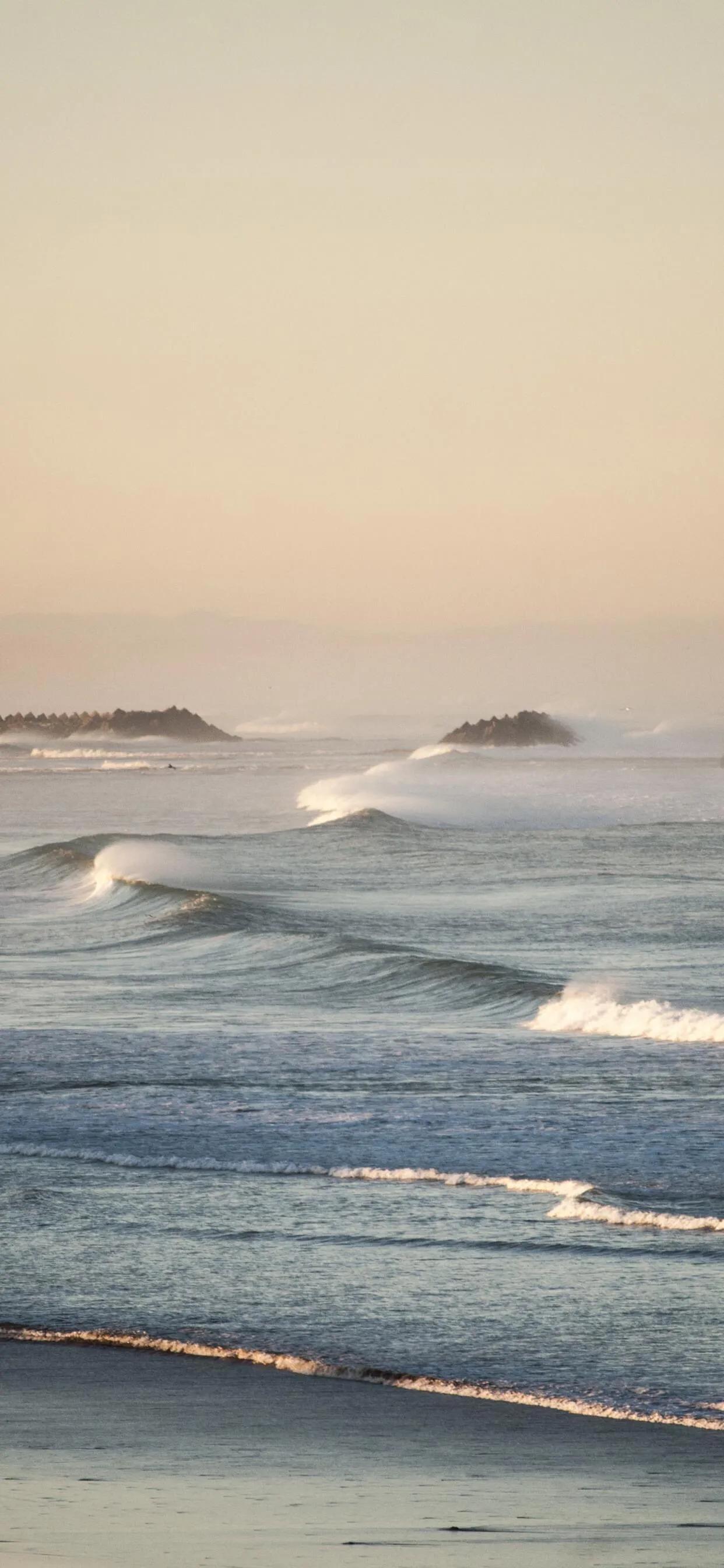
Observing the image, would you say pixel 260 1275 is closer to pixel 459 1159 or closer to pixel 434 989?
pixel 459 1159

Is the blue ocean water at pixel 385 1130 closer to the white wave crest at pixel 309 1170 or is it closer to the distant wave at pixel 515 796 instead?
the white wave crest at pixel 309 1170

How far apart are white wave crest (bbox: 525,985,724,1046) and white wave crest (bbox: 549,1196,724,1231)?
6.81m

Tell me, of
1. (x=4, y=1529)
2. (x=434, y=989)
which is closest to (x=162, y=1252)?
(x=4, y=1529)

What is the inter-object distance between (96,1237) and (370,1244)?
Answer: 155 cm

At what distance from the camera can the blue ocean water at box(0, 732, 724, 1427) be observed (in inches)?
349

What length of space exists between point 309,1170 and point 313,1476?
5604 mm

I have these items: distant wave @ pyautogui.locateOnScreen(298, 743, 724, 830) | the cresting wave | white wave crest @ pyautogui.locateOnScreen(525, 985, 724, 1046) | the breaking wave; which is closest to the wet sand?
the cresting wave

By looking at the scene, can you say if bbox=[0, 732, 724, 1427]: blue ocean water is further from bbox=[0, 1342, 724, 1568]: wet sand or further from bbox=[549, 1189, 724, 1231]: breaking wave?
bbox=[0, 1342, 724, 1568]: wet sand

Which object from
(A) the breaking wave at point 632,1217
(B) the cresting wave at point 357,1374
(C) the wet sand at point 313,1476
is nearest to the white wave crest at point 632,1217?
(A) the breaking wave at point 632,1217

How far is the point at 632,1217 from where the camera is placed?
424 inches

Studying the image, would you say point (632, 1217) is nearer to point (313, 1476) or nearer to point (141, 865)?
point (313, 1476)

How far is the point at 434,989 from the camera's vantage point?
22562 mm

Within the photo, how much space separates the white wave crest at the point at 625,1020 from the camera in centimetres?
1811

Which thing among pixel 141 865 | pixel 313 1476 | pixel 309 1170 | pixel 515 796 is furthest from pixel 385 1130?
pixel 515 796
